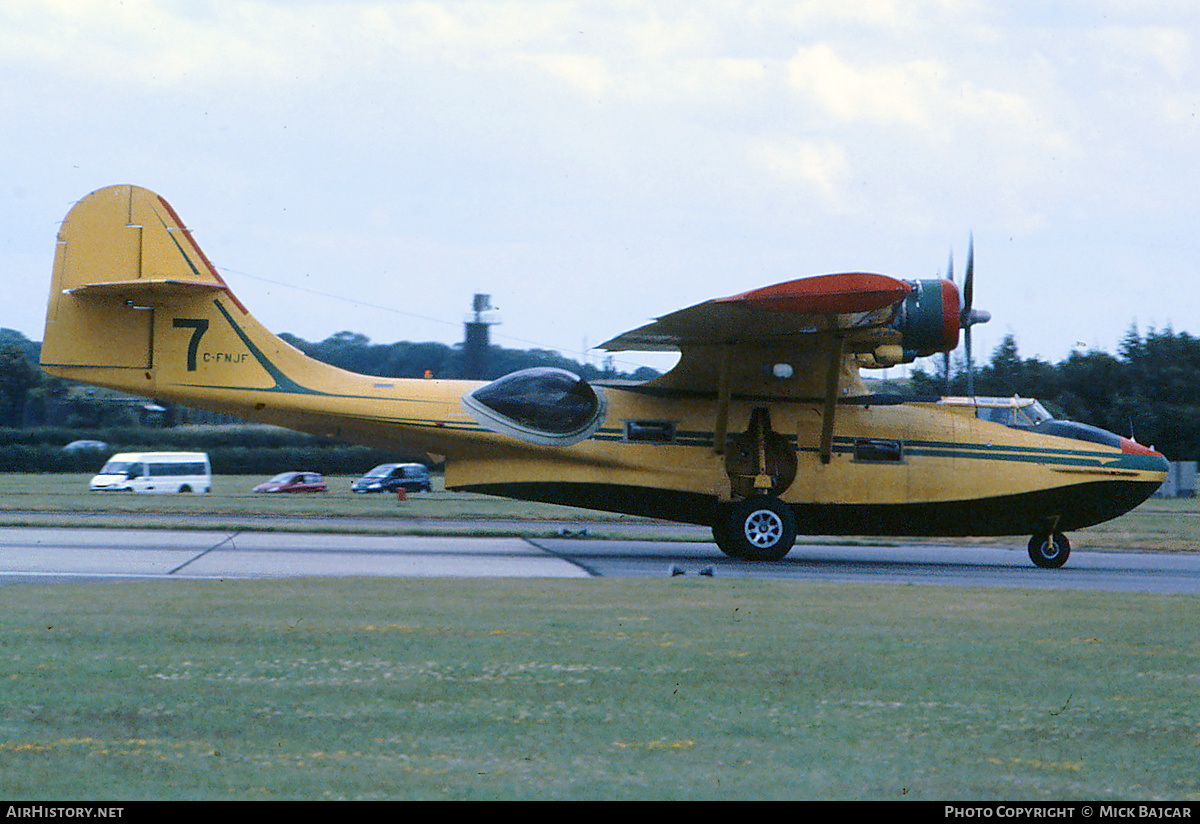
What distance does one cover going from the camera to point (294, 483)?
41.5 metres

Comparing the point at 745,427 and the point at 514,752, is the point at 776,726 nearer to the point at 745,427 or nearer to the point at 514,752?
the point at 514,752

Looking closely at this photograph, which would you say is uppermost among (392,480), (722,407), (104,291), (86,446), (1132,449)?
(104,291)

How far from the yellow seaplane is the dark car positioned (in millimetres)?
26995

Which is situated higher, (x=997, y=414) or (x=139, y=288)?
(x=139, y=288)

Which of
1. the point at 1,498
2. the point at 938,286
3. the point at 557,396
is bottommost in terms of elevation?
the point at 1,498

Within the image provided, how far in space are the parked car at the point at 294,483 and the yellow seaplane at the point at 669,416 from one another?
2123 centimetres

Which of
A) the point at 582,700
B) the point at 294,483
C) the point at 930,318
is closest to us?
the point at 582,700

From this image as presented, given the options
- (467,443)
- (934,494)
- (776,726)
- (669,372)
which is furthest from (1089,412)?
(776,726)

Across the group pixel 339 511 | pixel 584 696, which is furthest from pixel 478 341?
pixel 584 696

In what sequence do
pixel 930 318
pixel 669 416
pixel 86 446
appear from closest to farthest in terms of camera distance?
pixel 930 318, pixel 669 416, pixel 86 446

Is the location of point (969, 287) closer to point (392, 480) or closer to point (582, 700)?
point (582, 700)

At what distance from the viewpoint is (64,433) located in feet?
112

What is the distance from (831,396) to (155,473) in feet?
101

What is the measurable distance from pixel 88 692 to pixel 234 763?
70.0 inches
